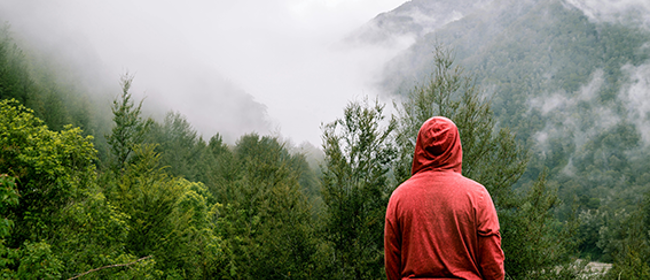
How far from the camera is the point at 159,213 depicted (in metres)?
13.5

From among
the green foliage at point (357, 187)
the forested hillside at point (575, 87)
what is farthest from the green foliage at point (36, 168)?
the forested hillside at point (575, 87)

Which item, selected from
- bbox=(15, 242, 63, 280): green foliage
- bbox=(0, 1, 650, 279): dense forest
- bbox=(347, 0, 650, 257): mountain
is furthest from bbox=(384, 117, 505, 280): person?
bbox=(347, 0, 650, 257): mountain

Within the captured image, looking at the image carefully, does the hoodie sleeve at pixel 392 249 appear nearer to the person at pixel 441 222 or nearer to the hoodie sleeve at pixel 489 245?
the person at pixel 441 222

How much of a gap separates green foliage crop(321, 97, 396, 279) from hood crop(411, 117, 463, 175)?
31.3 ft

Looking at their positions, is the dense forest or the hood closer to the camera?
the hood

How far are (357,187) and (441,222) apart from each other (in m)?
10.4

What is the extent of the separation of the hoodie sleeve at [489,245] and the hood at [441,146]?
335 millimetres

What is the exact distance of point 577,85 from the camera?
147 metres

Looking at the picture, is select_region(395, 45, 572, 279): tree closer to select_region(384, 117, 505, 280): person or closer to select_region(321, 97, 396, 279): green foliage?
select_region(321, 97, 396, 279): green foliage

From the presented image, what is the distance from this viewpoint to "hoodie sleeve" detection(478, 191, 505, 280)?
2.20 meters

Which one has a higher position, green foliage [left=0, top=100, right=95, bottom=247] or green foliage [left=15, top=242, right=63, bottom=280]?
green foliage [left=0, top=100, right=95, bottom=247]

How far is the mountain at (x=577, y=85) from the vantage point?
10838 centimetres

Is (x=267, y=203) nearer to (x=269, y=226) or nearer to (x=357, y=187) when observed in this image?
(x=269, y=226)

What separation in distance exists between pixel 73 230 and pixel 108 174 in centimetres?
397
